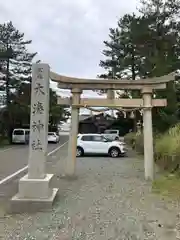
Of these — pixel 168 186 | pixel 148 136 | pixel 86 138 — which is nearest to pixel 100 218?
pixel 168 186

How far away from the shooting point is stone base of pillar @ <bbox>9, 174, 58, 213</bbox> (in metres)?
8.25

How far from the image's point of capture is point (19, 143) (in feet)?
156

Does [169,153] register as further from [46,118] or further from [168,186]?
[46,118]

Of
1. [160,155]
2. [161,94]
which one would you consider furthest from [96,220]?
[161,94]

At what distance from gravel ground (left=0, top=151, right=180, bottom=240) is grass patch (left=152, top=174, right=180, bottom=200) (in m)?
0.39

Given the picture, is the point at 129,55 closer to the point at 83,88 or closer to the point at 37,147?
the point at 83,88

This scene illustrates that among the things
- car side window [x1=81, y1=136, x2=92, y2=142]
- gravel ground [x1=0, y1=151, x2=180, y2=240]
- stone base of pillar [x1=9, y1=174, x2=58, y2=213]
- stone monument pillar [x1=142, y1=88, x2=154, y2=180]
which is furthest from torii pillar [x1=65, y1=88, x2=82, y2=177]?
car side window [x1=81, y1=136, x2=92, y2=142]

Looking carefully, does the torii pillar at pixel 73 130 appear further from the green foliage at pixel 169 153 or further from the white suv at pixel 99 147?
the white suv at pixel 99 147

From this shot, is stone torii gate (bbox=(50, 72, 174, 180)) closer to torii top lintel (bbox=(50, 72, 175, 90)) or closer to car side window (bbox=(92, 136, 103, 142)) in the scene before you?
torii top lintel (bbox=(50, 72, 175, 90))

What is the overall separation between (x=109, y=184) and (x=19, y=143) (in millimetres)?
36247

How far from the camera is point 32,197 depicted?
8492mm

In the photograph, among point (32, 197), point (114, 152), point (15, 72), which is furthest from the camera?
point (15, 72)

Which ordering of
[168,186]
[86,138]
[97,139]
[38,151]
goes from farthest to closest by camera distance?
[97,139], [86,138], [168,186], [38,151]

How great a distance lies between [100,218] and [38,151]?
263 centimetres
